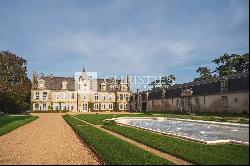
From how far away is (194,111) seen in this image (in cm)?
5012

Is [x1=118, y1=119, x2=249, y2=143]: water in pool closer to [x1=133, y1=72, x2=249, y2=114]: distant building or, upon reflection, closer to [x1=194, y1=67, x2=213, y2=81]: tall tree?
[x1=133, y1=72, x2=249, y2=114]: distant building

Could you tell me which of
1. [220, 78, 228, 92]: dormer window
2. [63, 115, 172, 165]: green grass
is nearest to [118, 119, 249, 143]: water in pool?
[63, 115, 172, 165]: green grass

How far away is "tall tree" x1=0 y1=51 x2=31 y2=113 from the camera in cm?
5441

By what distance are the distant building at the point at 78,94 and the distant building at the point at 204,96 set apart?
13.1m

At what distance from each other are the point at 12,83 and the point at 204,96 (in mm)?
37307

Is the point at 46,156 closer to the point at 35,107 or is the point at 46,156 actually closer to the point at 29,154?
the point at 29,154

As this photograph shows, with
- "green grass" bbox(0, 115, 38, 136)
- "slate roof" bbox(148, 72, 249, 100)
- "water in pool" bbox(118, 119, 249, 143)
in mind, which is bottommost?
"green grass" bbox(0, 115, 38, 136)

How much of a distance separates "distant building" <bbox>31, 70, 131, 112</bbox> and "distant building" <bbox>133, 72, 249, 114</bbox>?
43.0 ft

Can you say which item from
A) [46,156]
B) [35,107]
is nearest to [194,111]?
[35,107]

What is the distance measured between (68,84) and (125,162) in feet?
210

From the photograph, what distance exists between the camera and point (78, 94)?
7156 cm

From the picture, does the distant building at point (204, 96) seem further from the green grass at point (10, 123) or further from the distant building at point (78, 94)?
the green grass at point (10, 123)

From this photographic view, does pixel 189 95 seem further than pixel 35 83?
No

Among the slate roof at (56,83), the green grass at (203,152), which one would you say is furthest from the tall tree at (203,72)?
the green grass at (203,152)
